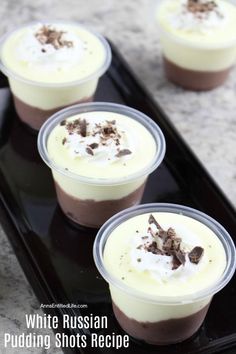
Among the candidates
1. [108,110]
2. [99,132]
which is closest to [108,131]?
[99,132]

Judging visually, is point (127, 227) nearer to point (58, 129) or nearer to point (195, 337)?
point (195, 337)

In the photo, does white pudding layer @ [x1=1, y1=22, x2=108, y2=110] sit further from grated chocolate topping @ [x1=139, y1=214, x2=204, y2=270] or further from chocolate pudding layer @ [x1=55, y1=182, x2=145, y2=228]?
grated chocolate topping @ [x1=139, y1=214, x2=204, y2=270]

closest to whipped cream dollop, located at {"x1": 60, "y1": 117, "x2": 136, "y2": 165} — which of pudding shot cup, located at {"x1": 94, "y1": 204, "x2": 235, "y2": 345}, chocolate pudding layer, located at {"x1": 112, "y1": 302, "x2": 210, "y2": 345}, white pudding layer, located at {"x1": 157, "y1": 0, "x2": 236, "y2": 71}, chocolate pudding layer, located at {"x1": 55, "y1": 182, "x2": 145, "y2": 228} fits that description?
chocolate pudding layer, located at {"x1": 55, "y1": 182, "x2": 145, "y2": 228}

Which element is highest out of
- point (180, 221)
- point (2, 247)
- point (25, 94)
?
point (180, 221)

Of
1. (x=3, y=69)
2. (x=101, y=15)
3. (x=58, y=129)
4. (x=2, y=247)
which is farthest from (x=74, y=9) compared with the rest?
(x=2, y=247)

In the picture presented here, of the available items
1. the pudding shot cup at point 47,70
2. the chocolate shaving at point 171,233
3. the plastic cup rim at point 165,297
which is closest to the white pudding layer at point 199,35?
the pudding shot cup at point 47,70

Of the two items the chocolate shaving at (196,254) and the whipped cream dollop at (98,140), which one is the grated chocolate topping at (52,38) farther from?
the chocolate shaving at (196,254)

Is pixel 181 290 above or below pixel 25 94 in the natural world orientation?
above
